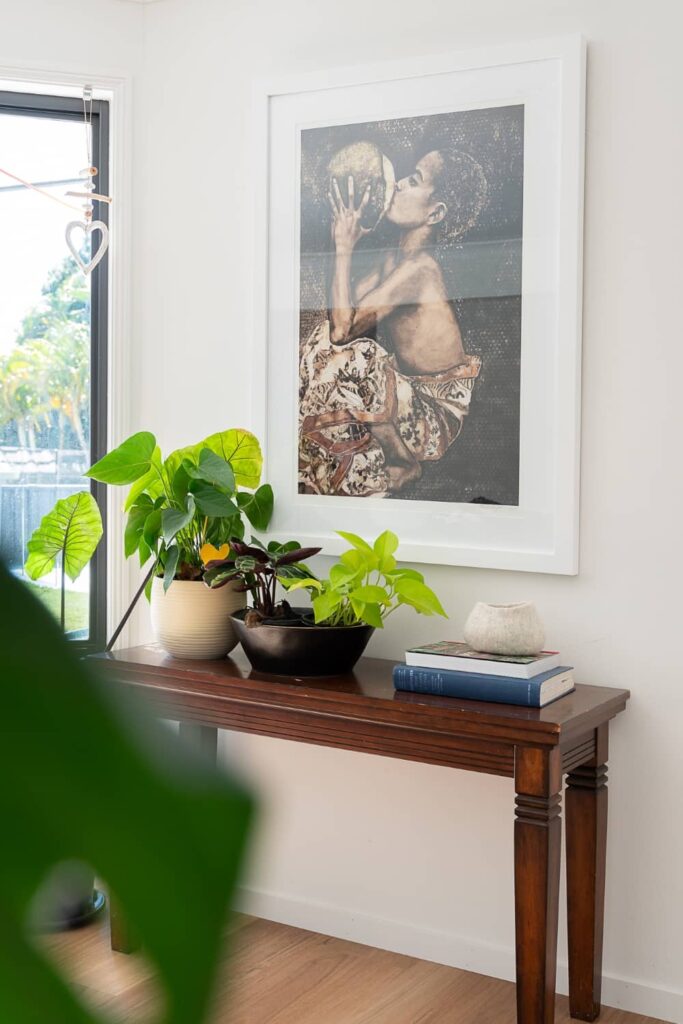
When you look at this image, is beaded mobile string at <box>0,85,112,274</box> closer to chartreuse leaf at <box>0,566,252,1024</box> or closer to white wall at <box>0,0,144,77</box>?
white wall at <box>0,0,144,77</box>

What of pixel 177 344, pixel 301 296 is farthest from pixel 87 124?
pixel 301 296

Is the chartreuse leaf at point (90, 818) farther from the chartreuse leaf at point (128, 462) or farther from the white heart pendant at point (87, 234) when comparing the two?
the white heart pendant at point (87, 234)

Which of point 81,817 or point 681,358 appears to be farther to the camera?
point 681,358

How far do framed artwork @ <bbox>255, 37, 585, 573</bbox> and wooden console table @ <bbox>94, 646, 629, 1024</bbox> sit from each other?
1.30 ft

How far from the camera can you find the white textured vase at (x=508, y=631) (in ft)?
6.66

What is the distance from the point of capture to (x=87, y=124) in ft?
9.09

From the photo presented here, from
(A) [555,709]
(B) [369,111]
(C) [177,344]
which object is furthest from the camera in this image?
(C) [177,344]

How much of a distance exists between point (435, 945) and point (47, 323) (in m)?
1.79

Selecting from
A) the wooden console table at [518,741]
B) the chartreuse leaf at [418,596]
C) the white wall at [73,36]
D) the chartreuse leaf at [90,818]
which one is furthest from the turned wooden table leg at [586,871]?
the chartreuse leaf at [90,818]

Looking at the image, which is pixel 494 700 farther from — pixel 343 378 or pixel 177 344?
pixel 177 344

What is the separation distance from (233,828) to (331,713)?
6.60 feet

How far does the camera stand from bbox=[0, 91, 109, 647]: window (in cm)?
277

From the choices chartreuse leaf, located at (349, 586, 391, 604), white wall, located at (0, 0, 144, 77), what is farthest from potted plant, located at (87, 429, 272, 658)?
white wall, located at (0, 0, 144, 77)

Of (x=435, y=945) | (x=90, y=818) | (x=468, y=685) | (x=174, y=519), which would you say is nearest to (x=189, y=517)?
(x=174, y=519)
